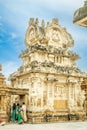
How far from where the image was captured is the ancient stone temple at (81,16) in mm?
2894

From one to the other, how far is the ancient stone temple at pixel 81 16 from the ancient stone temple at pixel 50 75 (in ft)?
56.4

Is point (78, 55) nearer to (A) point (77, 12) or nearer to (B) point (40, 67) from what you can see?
(B) point (40, 67)

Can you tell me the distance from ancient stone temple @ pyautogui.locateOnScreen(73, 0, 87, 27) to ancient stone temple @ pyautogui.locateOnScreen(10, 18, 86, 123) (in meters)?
17.2

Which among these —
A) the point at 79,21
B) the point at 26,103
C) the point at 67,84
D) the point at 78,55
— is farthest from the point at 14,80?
the point at 79,21

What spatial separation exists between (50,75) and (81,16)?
18.3 m

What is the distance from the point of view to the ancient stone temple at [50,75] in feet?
66.4

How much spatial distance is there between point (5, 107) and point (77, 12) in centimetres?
1699

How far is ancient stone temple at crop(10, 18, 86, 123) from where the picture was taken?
2025 centimetres

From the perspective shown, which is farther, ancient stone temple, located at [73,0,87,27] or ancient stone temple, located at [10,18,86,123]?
ancient stone temple, located at [10,18,86,123]

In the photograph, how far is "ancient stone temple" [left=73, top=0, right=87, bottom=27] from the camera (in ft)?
9.49

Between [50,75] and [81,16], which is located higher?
[50,75]

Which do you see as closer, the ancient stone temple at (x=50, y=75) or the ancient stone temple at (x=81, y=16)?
the ancient stone temple at (x=81, y=16)

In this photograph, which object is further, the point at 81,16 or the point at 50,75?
the point at 50,75

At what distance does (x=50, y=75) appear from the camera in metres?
21.2
